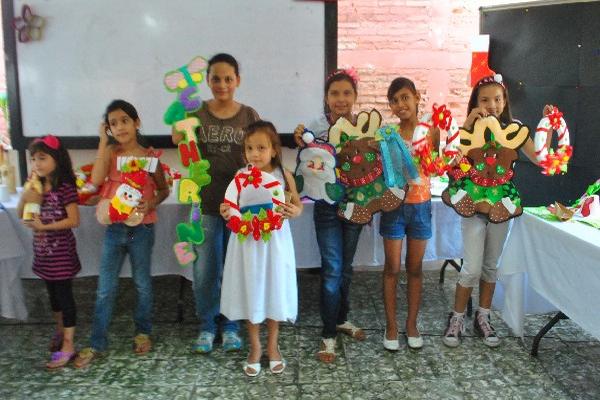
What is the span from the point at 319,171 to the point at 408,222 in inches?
20.4

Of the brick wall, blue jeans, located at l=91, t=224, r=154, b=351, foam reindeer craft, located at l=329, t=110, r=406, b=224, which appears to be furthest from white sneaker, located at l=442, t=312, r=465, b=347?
the brick wall

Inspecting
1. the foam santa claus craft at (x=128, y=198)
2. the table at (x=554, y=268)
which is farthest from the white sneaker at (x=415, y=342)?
the foam santa claus craft at (x=128, y=198)

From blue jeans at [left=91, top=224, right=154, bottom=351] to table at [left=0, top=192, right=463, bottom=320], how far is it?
0.39 meters

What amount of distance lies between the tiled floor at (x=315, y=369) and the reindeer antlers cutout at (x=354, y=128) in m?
1.11

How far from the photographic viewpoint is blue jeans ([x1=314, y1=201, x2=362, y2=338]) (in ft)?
8.88

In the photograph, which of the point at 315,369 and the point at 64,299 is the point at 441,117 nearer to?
the point at 315,369

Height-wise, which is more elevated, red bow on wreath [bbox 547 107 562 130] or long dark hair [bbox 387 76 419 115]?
long dark hair [bbox 387 76 419 115]

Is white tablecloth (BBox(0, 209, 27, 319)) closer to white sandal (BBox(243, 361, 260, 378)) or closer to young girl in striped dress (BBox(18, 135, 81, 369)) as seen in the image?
young girl in striped dress (BBox(18, 135, 81, 369))

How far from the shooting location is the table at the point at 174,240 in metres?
3.10

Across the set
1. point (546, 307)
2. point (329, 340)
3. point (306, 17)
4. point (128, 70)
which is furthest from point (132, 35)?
point (546, 307)

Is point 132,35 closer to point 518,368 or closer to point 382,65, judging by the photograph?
point 382,65

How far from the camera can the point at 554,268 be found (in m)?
2.58

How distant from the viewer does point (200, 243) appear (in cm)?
275

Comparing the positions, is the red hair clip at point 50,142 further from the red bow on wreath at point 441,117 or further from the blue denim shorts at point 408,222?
the red bow on wreath at point 441,117
